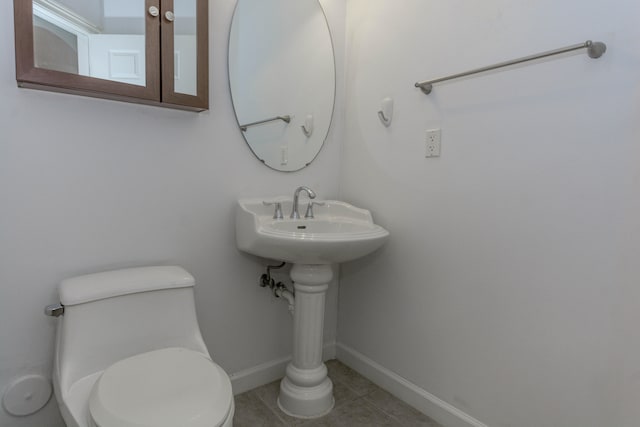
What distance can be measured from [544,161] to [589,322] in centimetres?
50

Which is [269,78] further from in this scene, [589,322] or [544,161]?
[589,322]

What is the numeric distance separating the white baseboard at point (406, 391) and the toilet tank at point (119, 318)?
89cm

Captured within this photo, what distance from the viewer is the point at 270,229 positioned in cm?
136


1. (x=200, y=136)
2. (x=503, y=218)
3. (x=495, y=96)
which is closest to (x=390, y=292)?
(x=503, y=218)

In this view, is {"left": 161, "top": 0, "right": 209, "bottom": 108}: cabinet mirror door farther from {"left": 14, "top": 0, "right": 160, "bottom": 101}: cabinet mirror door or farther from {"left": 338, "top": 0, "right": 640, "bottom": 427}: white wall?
{"left": 338, "top": 0, "right": 640, "bottom": 427}: white wall

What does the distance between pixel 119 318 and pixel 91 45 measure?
2.83ft

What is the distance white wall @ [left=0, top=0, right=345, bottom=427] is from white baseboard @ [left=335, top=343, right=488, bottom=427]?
1.32ft

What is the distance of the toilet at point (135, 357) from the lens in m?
0.86

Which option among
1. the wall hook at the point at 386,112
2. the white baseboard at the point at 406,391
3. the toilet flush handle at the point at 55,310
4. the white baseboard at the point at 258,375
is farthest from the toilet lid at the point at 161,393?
the wall hook at the point at 386,112

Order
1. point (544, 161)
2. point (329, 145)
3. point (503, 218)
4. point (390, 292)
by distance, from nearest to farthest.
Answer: point (544, 161) < point (503, 218) < point (390, 292) < point (329, 145)

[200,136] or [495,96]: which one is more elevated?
[495,96]

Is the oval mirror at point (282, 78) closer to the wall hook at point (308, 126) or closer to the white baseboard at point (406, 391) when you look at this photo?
the wall hook at point (308, 126)

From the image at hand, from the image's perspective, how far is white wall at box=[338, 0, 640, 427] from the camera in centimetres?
103

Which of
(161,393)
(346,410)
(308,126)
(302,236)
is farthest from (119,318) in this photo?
(308,126)
